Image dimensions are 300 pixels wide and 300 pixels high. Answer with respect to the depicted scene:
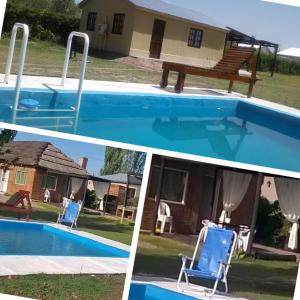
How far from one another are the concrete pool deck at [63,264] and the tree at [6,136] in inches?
48.2

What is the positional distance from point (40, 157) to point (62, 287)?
4.90 feet

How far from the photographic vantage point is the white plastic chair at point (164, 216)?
7750mm

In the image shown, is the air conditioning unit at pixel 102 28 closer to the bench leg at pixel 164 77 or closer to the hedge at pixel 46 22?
the hedge at pixel 46 22

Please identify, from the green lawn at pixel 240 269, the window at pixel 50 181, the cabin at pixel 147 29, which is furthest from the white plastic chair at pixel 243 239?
the window at pixel 50 181

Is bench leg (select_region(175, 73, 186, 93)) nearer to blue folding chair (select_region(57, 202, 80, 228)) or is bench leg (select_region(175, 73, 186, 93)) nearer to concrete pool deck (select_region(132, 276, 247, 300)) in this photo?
blue folding chair (select_region(57, 202, 80, 228))

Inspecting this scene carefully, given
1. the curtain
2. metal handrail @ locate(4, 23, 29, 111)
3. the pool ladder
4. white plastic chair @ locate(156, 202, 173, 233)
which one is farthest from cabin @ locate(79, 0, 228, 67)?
white plastic chair @ locate(156, 202, 173, 233)

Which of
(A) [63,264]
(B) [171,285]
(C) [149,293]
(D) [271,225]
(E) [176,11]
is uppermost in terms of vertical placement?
(E) [176,11]

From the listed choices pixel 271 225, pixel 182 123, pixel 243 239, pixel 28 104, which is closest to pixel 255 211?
pixel 271 225

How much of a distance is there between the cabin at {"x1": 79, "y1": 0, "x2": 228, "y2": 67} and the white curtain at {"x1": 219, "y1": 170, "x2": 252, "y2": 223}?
5.10ft

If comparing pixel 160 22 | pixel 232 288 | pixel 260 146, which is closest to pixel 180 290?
pixel 232 288

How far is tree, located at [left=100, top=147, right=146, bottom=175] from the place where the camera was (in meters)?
6.84

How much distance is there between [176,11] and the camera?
7.85 m

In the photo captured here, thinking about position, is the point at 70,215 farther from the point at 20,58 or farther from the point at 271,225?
the point at 271,225

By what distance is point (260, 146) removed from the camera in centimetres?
787
